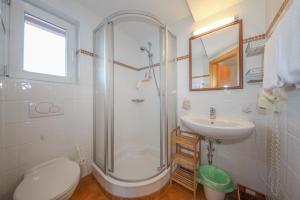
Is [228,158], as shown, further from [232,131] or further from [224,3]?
[224,3]

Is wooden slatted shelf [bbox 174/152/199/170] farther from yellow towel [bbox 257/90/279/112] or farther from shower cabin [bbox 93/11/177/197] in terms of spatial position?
yellow towel [bbox 257/90/279/112]

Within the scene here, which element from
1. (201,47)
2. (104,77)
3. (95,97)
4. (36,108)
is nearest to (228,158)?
(201,47)

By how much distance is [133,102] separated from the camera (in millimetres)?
2191

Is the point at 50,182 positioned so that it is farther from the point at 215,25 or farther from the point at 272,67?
the point at 215,25

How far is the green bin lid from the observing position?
1104mm

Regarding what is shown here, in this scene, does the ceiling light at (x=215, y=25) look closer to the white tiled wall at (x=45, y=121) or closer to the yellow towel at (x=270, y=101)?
the yellow towel at (x=270, y=101)

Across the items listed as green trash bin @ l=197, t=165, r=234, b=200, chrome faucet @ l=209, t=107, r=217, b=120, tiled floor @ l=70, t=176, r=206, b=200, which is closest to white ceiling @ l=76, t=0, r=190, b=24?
chrome faucet @ l=209, t=107, r=217, b=120

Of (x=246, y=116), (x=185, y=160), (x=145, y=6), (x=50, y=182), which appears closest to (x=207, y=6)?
(x=145, y=6)

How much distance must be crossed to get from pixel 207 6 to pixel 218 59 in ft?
2.00

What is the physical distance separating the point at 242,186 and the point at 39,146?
84.9 inches

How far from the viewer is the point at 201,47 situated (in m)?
1.55

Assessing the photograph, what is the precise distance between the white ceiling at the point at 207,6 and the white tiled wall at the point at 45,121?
1306 mm

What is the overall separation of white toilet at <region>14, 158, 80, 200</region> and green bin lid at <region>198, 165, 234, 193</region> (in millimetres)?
1190

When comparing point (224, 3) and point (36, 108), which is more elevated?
point (224, 3)
